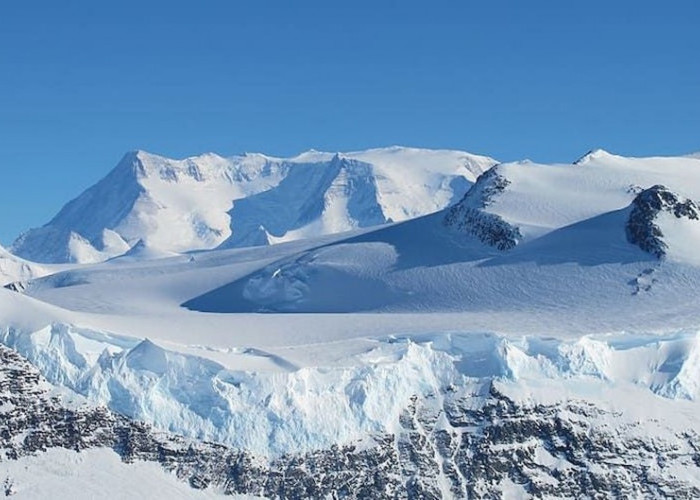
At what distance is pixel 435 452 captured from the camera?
146 meters

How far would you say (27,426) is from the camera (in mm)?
138875

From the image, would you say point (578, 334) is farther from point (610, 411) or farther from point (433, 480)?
point (433, 480)

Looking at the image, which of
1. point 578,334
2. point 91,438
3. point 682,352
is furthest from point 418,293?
point 91,438

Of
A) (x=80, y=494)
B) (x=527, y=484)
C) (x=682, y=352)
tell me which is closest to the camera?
(x=80, y=494)

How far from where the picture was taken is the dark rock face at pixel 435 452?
140 metres

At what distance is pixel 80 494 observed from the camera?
5320 inches

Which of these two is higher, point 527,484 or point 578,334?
point 578,334

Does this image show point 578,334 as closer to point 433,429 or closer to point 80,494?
point 433,429

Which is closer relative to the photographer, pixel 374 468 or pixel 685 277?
pixel 374 468

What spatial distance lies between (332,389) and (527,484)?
23221 millimetres

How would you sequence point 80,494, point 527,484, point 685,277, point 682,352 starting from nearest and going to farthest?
point 80,494 → point 527,484 → point 682,352 → point 685,277

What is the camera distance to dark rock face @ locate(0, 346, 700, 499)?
140m

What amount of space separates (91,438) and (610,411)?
2222 inches

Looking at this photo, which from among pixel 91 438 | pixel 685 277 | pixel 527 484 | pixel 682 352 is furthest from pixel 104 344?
pixel 685 277
